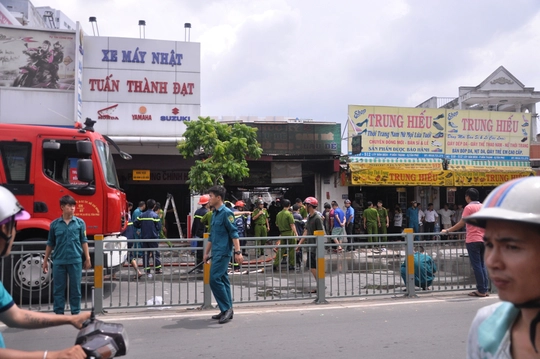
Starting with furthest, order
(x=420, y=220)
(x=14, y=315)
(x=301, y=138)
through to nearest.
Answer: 1. (x=420, y=220)
2. (x=301, y=138)
3. (x=14, y=315)

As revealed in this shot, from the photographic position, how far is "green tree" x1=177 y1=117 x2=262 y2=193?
14.9m

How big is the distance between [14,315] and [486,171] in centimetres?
1979

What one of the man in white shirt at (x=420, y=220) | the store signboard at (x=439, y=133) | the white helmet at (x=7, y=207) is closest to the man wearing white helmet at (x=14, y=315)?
the white helmet at (x=7, y=207)

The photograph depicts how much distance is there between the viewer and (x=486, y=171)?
64.5 ft

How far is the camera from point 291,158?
18.7m

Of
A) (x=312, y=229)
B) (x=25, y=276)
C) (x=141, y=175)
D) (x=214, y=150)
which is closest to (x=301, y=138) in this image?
(x=214, y=150)

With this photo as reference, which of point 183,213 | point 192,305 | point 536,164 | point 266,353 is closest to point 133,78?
point 183,213

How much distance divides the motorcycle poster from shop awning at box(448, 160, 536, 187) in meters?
15.1

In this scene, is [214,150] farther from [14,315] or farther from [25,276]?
[14,315]

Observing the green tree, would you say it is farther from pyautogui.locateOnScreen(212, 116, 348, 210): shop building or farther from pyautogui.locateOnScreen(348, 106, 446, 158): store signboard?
pyautogui.locateOnScreen(348, 106, 446, 158): store signboard

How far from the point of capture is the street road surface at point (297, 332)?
540 cm

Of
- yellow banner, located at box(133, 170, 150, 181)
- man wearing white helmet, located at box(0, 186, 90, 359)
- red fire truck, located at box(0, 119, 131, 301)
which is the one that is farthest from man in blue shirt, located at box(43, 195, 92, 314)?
yellow banner, located at box(133, 170, 150, 181)

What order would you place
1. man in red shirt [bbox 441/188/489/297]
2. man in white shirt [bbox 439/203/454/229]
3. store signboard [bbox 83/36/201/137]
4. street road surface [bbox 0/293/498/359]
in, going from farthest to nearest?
1. man in white shirt [bbox 439/203/454/229]
2. store signboard [bbox 83/36/201/137]
3. man in red shirt [bbox 441/188/489/297]
4. street road surface [bbox 0/293/498/359]

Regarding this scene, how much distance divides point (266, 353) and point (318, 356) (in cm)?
56
